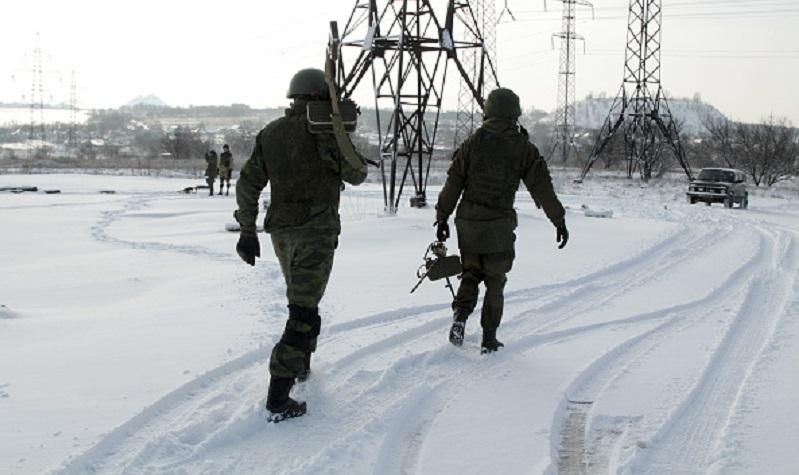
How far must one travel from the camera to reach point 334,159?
4.09 metres

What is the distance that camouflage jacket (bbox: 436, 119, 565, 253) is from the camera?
5.35m

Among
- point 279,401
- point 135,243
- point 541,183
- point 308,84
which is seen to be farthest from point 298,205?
point 135,243

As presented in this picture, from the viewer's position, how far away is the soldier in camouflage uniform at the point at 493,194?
534 cm

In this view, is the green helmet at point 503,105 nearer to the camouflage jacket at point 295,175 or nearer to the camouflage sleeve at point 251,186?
the camouflage jacket at point 295,175

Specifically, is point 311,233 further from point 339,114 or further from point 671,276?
point 671,276

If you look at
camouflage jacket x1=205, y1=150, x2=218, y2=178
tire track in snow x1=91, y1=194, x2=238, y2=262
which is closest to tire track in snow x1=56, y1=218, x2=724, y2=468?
tire track in snow x1=91, y1=194, x2=238, y2=262

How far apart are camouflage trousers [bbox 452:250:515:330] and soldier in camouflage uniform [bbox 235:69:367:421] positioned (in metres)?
1.64

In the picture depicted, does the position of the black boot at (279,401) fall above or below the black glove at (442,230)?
below

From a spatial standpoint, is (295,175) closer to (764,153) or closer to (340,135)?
(340,135)

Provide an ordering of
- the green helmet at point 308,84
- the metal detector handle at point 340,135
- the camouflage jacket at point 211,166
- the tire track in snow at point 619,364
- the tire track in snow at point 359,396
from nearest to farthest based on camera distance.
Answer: the tire track in snow at point 359,396 → the tire track in snow at point 619,364 → the metal detector handle at point 340,135 → the green helmet at point 308,84 → the camouflage jacket at point 211,166

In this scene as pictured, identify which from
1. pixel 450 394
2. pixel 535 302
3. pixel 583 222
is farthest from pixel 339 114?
pixel 583 222

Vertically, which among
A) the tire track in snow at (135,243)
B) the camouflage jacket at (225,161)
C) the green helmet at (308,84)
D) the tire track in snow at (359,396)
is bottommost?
the tire track in snow at (359,396)

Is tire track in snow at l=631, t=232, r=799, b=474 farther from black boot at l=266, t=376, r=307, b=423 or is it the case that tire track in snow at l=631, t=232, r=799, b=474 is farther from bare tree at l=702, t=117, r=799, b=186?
bare tree at l=702, t=117, r=799, b=186

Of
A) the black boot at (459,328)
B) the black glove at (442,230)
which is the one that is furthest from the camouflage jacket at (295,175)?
the black boot at (459,328)
